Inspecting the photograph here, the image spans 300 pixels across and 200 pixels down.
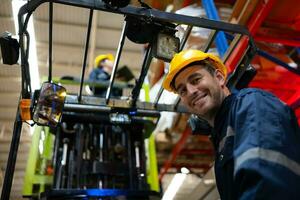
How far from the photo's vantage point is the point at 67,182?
344 cm

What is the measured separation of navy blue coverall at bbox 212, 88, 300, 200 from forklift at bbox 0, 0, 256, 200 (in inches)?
31.8

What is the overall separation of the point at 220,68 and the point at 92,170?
1867 millimetres

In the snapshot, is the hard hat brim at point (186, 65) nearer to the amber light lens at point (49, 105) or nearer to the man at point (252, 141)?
the man at point (252, 141)

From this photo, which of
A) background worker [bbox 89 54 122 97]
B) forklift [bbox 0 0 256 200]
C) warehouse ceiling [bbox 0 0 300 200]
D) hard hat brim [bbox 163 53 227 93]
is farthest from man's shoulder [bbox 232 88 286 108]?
warehouse ceiling [bbox 0 0 300 200]

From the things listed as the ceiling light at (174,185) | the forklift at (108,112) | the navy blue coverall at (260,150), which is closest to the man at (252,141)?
the navy blue coverall at (260,150)

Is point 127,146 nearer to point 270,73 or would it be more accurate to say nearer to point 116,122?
point 116,122

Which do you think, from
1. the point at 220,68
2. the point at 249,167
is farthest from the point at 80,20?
the point at 249,167

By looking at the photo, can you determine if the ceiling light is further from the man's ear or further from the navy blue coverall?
the navy blue coverall

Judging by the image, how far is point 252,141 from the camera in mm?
1509

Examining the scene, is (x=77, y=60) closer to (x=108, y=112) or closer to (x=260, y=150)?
(x=108, y=112)

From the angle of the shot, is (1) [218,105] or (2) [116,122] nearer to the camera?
(1) [218,105]

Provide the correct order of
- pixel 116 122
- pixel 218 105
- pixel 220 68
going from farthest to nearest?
pixel 116 122
pixel 220 68
pixel 218 105

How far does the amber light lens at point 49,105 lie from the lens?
2287mm

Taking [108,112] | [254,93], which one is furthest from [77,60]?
[254,93]
